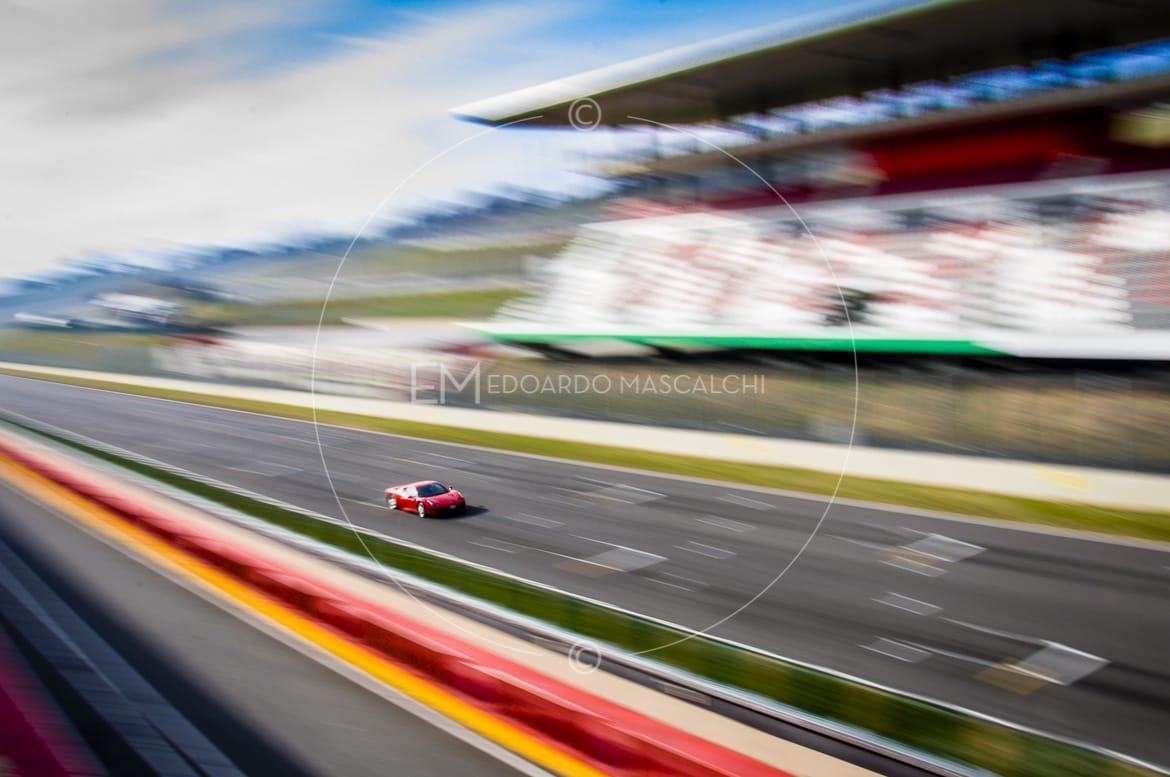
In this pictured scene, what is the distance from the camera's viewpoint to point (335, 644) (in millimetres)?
9703

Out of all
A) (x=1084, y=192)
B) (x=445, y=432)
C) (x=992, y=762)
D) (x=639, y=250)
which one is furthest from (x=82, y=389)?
(x=992, y=762)

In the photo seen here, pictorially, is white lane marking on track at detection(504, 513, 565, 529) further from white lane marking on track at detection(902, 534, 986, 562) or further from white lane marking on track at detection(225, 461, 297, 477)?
white lane marking on track at detection(225, 461, 297, 477)

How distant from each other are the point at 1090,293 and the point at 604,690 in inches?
749

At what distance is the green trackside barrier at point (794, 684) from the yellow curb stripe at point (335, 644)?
1.11m

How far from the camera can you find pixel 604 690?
7.82 meters

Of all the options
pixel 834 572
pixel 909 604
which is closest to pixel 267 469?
pixel 834 572

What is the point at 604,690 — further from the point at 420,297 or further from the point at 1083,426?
the point at 1083,426

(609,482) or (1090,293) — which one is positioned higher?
(1090,293)

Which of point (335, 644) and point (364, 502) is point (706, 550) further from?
point (335, 644)

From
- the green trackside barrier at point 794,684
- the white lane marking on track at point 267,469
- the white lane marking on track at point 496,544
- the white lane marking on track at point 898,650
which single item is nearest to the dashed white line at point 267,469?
the white lane marking on track at point 267,469

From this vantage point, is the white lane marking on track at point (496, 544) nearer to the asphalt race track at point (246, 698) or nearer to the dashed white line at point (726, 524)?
the asphalt race track at point (246, 698)

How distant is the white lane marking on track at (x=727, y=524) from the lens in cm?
1633

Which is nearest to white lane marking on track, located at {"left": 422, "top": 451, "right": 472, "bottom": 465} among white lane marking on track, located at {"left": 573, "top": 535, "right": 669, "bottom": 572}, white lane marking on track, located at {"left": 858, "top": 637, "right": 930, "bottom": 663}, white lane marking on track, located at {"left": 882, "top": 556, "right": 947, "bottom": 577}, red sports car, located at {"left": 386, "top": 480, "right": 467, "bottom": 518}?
red sports car, located at {"left": 386, "top": 480, "right": 467, "bottom": 518}

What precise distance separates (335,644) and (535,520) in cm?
547
